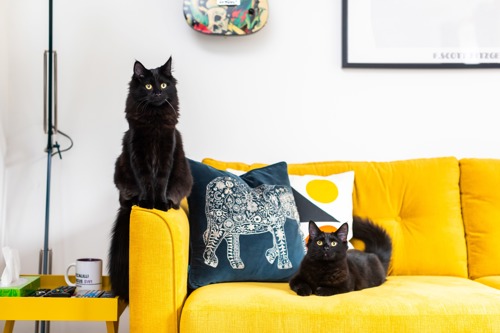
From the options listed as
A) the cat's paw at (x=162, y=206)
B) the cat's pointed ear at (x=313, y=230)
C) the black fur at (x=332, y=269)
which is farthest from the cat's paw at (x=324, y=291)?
the cat's paw at (x=162, y=206)

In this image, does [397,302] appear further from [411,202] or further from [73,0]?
[73,0]

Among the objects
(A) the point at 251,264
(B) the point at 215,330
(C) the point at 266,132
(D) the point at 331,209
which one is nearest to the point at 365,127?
(C) the point at 266,132

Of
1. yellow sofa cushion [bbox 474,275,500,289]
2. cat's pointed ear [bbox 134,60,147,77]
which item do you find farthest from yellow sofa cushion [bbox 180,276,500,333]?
cat's pointed ear [bbox 134,60,147,77]

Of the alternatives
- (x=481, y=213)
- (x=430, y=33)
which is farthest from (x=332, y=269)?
(x=430, y=33)

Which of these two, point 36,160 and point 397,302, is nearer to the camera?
point 397,302

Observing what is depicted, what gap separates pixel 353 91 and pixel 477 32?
654 millimetres

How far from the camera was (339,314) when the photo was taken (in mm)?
1709

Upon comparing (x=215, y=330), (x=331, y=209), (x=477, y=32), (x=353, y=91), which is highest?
(x=477, y=32)

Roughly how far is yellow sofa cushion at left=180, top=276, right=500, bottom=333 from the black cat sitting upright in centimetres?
37

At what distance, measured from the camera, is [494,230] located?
238 centimetres

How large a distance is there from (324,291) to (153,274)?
21.1 inches

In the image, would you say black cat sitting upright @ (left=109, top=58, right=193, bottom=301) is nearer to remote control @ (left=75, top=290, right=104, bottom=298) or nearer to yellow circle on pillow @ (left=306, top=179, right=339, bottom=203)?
remote control @ (left=75, top=290, right=104, bottom=298)

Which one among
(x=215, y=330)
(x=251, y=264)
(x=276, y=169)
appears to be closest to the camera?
(x=215, y=330)

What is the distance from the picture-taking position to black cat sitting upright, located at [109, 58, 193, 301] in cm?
198
